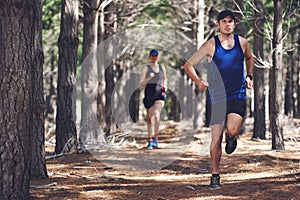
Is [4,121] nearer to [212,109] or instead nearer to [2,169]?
[2,169]

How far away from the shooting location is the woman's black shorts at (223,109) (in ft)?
21.6

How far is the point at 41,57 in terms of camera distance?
7.89 m

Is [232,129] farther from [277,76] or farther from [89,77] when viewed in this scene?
[89,77]

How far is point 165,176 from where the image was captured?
8.64m

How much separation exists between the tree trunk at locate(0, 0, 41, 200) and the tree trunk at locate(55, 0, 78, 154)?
5.25 m

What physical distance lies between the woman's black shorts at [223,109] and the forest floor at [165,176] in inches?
35.7

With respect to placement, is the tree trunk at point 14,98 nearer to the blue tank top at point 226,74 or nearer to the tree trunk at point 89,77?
the blue tank top at point 226,74

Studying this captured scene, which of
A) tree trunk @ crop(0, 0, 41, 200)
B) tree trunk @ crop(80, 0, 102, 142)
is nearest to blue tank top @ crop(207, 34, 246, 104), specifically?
tree trunk @ crop(0, 0, 41, 200)

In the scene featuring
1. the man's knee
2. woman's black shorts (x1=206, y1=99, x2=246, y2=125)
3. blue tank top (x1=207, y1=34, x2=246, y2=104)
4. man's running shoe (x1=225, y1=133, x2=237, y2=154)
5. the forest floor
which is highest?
blue tank top (x1=207, y1=34, x2=246, y2=104)

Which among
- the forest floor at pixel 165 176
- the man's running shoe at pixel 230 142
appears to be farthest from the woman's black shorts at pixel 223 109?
the forest floor at pixel 165 176

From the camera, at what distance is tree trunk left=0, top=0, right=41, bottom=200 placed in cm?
564

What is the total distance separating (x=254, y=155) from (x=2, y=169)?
6.44 metres

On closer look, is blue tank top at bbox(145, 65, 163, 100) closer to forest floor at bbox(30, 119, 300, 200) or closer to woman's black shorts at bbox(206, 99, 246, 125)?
forest floor at bbox(30, 119, 300, 200)

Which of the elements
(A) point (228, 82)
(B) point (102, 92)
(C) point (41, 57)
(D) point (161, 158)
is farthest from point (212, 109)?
(B) point (102, 92)
